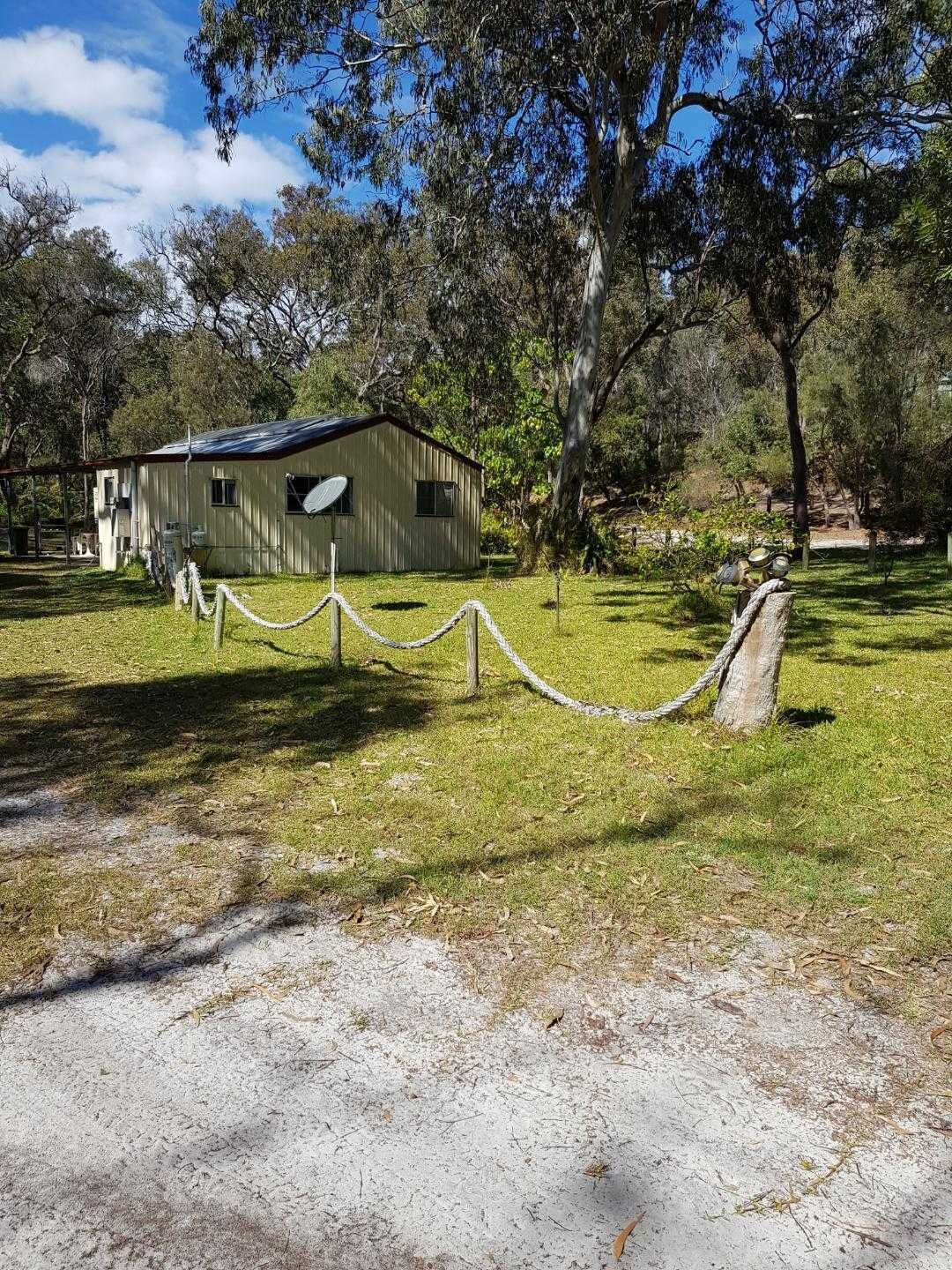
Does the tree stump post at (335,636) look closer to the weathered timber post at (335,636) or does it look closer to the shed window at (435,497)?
the weathered timber post at (335,636)

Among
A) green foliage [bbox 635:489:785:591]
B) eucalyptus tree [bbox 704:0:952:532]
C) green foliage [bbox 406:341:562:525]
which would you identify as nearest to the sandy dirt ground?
green foliage [bbox 635:489:785:591]

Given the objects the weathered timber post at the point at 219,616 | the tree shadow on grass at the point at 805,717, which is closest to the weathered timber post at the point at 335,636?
the weathered timber post at the point at 219,616

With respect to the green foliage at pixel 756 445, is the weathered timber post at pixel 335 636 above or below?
below

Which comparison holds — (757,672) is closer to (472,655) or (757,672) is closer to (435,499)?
(472,655)

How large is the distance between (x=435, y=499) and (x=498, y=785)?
1762 centimetres

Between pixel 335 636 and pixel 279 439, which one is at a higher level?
pixel 279 439

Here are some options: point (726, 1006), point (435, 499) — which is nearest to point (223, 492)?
point (435, 499)

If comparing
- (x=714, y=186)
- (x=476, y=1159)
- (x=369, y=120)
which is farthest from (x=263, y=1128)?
(x=714, y=186)

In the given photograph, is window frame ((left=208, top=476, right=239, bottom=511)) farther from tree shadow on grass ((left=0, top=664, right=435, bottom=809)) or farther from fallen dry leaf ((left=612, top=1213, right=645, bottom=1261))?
fallen dry leaf ((left=612, top=1213, right=645, bottom=1261))

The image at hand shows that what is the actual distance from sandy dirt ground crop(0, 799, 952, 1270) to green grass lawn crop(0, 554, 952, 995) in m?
0.52

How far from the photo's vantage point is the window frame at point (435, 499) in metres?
22.6

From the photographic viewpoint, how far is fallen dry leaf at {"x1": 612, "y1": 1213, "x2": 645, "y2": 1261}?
225 cm

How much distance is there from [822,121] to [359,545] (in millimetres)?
13737

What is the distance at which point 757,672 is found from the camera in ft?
21.7
